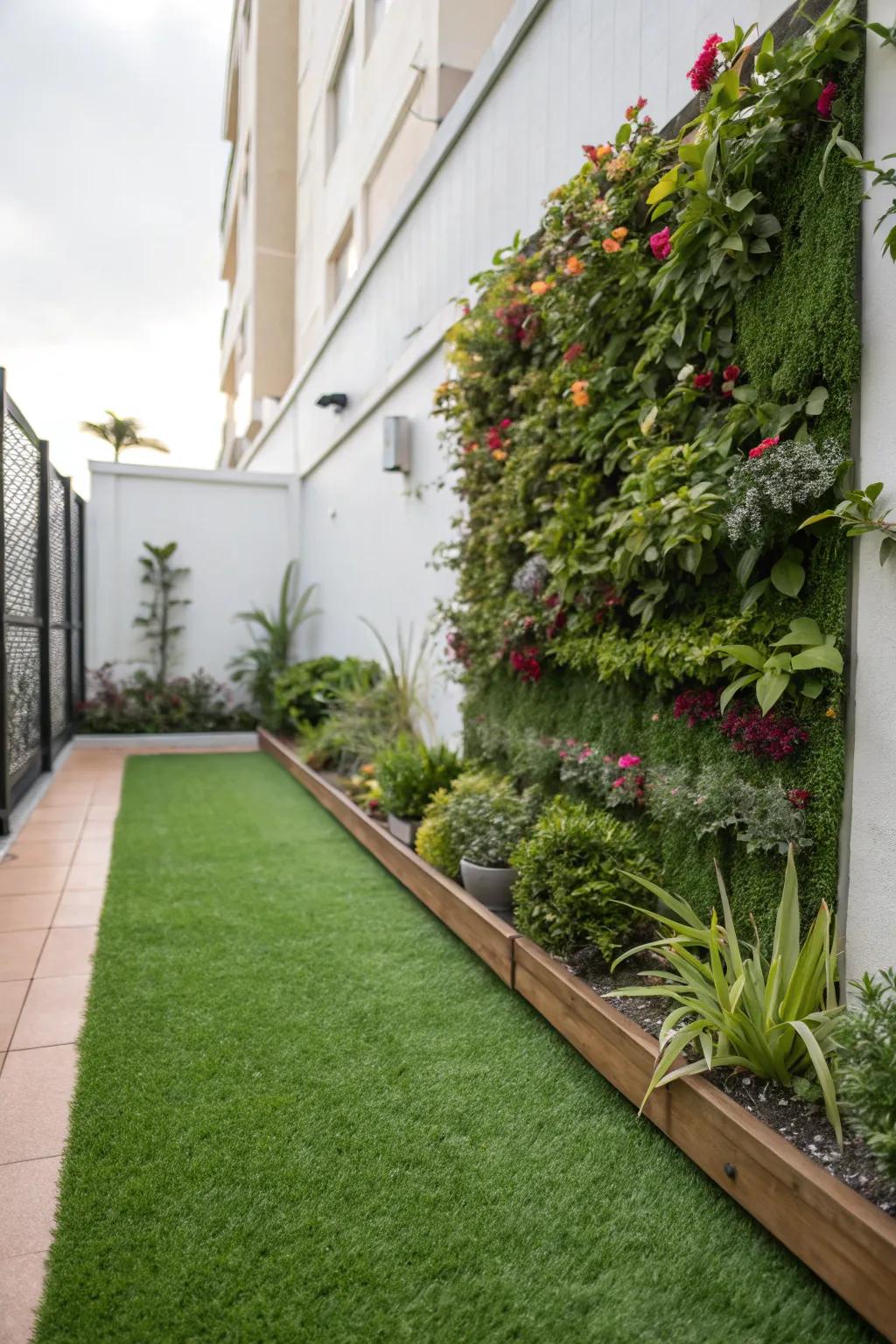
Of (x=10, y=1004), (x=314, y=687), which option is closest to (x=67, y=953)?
(x=10, y=1004)

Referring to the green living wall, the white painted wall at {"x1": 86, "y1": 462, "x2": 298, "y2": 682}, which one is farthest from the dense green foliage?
the green living wall

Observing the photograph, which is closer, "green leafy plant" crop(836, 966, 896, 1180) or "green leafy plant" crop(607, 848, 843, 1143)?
"green leafy plant" crop(836, 966, 896, 1180)

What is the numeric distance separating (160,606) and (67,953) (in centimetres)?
651

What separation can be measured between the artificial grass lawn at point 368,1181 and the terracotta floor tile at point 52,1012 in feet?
0.24

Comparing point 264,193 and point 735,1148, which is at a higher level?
point 264,193

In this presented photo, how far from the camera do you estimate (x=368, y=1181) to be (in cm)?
177

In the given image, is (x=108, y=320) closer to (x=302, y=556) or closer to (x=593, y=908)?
(x=302, y=556)

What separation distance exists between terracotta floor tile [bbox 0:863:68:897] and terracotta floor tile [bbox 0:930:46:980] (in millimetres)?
482

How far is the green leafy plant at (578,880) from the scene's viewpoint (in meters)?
2.53

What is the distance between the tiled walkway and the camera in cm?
160

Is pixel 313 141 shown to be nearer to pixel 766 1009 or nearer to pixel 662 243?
pixel 662 243

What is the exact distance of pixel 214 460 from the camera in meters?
22.2

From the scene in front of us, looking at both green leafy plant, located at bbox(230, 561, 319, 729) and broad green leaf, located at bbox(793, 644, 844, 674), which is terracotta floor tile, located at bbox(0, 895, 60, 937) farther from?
green leafy plant, located at bbox(230, 561, 319, 729)

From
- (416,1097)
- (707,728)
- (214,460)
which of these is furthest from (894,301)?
(214,460)
